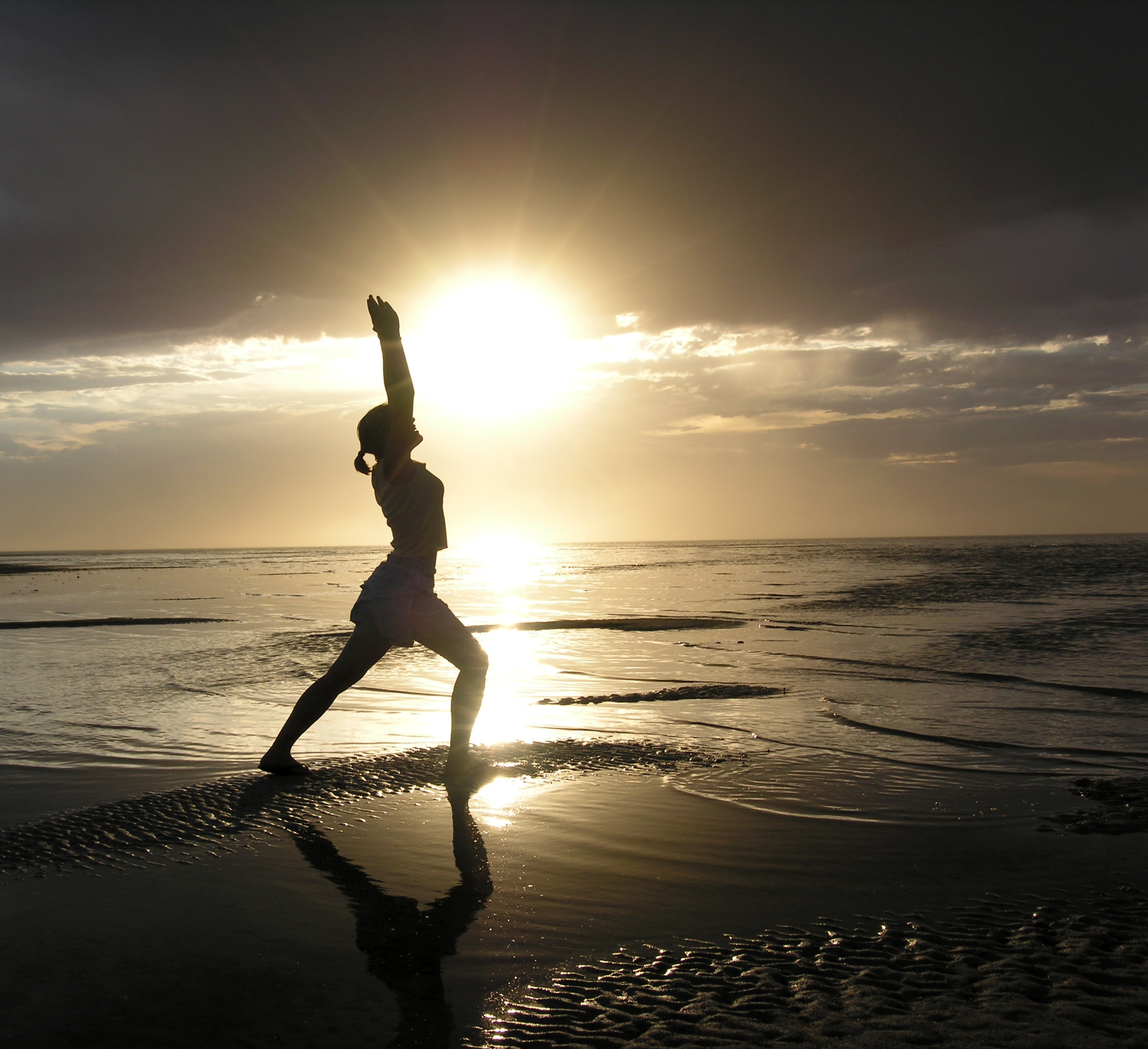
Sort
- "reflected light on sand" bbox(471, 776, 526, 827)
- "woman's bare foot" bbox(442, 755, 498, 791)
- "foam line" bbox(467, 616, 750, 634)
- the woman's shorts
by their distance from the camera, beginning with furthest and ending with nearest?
"foam line" bbox(467, 616, 750, 634) → the woman's shorts → "woman's bare foot" bbox(442, 755, 498, 791) → "reflected light on sand" bbox(471, 776, 526, 827)

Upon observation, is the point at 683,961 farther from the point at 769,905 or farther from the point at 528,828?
the point at 528,828

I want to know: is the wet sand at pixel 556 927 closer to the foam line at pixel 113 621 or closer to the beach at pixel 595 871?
the beach at pixel 595 871

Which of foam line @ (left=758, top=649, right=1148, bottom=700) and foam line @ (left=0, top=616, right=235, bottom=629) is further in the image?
foam line @ (left=0, top=616, right=235, bottom=629)

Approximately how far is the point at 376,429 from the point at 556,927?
9.47 feet

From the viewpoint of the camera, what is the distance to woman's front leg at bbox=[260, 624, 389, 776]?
486 cm

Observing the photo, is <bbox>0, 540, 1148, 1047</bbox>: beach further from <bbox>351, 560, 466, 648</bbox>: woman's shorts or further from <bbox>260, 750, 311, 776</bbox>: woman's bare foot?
<bbox>351, 560, 466, 648</bbox>: woman's shorts

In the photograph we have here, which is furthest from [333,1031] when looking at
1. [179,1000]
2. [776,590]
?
[776,590]

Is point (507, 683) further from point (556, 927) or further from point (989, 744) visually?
point (556, 927)

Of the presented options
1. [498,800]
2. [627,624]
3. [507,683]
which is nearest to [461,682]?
[498,800]

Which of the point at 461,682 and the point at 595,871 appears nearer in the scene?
the point at 595,871

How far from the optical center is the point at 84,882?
3.31 m

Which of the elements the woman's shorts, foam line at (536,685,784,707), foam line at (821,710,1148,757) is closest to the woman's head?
the woman's shorts

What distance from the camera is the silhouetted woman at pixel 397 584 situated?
A: 4.82m

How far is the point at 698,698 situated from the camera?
25.2 feet
